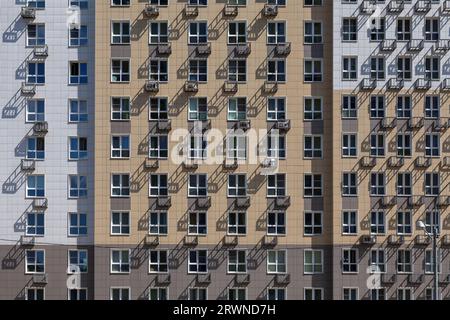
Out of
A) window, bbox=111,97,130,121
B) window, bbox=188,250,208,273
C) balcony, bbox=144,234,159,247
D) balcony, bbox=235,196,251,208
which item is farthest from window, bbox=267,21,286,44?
balcony, bbox=144,234,159,247

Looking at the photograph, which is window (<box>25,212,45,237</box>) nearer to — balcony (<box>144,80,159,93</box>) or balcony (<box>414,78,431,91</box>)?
balcony (<box>144,80,159,93</box>)

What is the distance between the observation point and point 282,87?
2104 inches

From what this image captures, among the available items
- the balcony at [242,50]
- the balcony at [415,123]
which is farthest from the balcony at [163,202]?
the balcony at [415,123]

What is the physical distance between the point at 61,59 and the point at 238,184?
13.8m

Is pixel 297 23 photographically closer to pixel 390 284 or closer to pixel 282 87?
pixel 282 87

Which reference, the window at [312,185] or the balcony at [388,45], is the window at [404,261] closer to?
the window at [312,185]

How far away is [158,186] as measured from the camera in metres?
53.1

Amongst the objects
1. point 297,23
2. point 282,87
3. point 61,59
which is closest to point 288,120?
point 282,87

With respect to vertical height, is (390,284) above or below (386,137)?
below

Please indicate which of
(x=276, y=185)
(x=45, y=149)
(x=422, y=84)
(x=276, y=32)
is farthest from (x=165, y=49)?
(x=422, y=84)

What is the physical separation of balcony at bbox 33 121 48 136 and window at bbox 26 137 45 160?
1.30ft

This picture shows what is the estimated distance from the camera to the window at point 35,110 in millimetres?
53750

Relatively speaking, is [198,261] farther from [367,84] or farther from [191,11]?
[191,11]

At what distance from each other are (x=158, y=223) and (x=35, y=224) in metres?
7.74
